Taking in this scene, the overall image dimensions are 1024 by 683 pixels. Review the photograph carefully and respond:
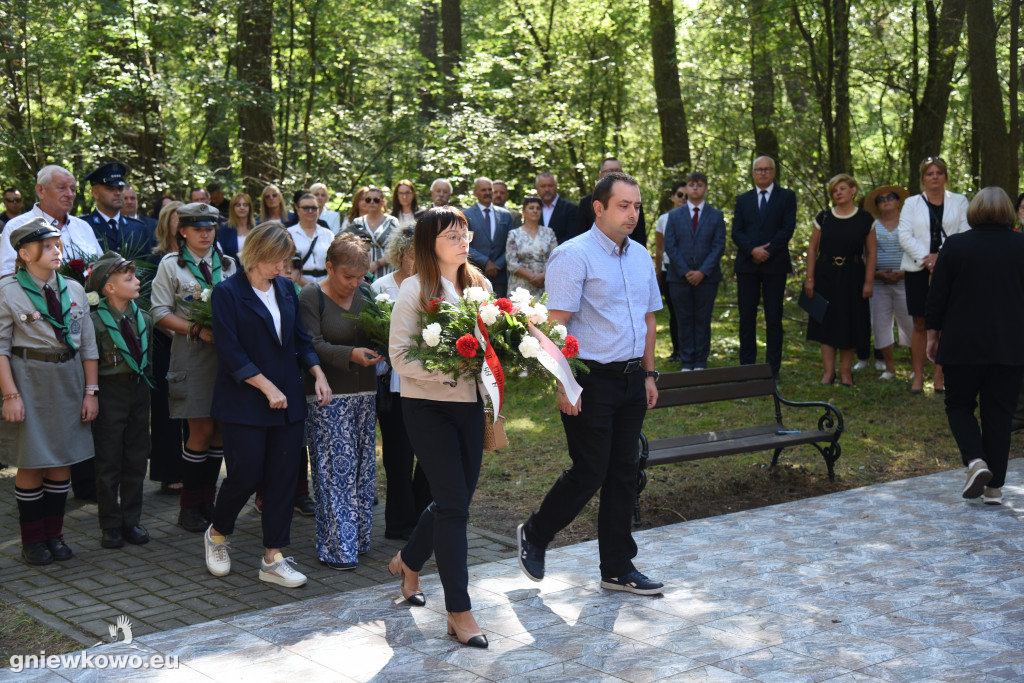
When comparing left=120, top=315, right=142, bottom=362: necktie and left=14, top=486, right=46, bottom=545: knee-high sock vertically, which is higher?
left=120, top=315, right=142, bottom=362: necktie

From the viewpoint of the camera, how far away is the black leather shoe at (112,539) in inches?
274

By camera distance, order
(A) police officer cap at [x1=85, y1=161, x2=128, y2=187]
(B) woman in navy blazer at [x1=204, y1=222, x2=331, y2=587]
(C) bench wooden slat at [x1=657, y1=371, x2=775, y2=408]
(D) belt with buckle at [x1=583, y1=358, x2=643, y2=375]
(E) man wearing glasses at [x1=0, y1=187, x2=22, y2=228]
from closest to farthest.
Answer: (D) belt with buckle at [x1=583, y1=358, x2=643, y2=375] < (B) woman in navy blazer at [x1=204, y1=222, x2=331, y2=587] < (C) bench wooden slat at [x1=657, y1=371, x2=775, y2=408] < (A) police officer cap at [x1=85, y1=161, x2=128, y2=187] < (E) man wearing glasses at [x1=0, y1=187, x2=22, y2=228]

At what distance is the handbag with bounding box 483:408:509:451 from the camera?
533cm

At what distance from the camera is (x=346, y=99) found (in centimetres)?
2222

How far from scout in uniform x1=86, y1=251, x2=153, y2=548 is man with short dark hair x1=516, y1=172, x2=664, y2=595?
2983 millimetres

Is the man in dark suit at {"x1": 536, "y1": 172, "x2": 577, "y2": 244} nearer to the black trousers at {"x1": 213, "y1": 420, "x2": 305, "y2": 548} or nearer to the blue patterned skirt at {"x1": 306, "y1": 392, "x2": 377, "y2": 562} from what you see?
the blue patterned skirt at {"x1": 306, "y1": 392, "x2": 377, "y2": 562}

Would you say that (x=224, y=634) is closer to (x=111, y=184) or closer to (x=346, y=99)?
(x=111, y=184)

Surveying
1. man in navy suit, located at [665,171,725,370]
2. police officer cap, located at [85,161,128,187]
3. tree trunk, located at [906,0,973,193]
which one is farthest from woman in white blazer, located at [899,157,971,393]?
police officer cap, located at [85,161,128,187]

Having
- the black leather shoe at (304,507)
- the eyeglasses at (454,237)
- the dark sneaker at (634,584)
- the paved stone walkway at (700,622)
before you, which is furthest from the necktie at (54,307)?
the dark sneaker at (634,584)

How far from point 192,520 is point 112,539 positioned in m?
0.61

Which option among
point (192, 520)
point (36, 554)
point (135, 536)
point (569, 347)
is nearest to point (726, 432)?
point (569, 347)

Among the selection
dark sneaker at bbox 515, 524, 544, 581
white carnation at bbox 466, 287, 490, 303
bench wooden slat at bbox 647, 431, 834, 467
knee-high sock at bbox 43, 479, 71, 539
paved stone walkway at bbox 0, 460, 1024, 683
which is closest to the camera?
paved stone walkway at bbox 0, 460, 1024, 683
